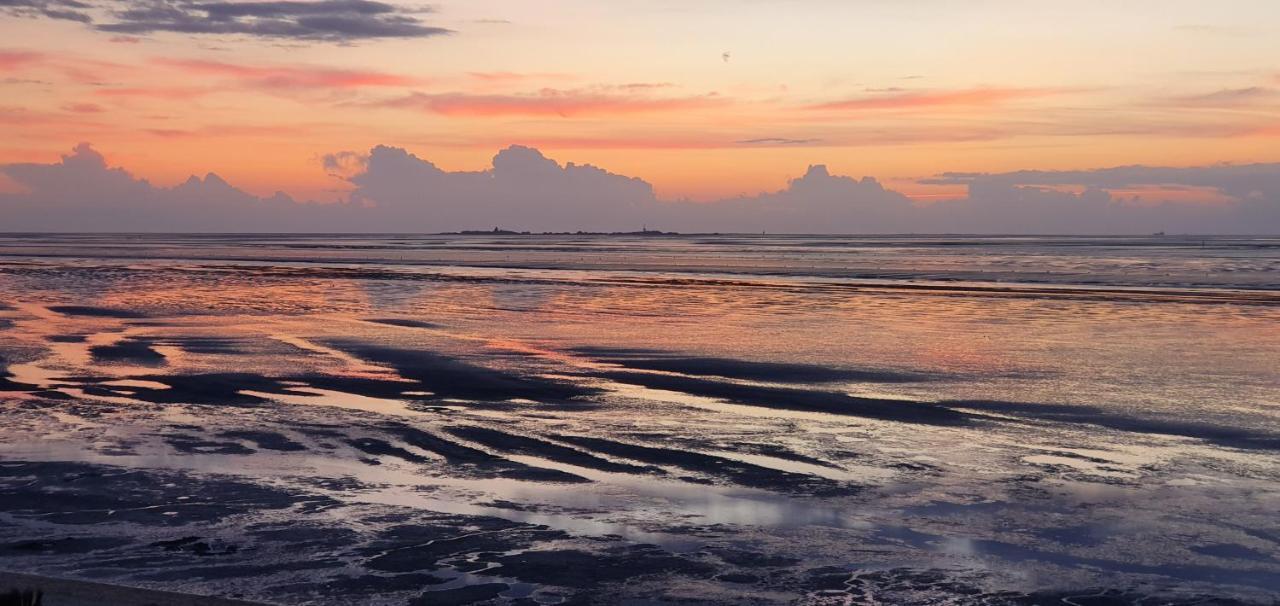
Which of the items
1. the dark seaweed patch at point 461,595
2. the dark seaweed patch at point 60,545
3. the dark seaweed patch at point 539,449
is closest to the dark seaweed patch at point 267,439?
the dark seaweed patch at point 539,449

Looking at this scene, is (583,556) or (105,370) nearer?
(583,556)

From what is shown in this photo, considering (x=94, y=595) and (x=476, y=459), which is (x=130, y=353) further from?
(x=94, y=595)

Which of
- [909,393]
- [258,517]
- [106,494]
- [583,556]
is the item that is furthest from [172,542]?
[909,393]

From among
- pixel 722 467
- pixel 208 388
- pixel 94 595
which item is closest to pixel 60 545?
pixel 94 595

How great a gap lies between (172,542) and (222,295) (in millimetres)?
35597

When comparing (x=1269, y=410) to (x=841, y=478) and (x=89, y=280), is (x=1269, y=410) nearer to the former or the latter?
(x=841, y=478)

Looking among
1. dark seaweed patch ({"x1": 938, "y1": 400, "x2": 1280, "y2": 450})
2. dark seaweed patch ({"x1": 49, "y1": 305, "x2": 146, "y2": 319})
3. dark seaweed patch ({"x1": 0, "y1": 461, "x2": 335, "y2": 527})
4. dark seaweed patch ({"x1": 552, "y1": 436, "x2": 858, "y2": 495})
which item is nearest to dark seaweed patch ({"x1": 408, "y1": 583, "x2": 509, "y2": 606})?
dark seaweed patch ({"x1": 0, "y1": 461, "x2": 335, "y2": 527})

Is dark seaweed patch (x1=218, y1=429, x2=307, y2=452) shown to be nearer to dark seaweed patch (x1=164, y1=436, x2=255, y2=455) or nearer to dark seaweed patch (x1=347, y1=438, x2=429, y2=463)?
dark seaweed patch (x1=164, y1=436, x2=255, y2=455)

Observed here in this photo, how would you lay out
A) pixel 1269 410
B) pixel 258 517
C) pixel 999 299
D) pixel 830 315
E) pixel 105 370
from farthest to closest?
pixel 999 299 < pixel 830 315 < pixel 105 370 < pixel 1269 410 < pixel 258 517

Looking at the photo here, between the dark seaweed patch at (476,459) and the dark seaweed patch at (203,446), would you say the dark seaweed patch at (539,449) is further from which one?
the dark seaweed patch at (203,446)

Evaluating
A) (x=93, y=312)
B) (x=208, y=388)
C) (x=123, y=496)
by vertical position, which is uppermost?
(x=123, y=496)

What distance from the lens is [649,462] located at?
1229cm

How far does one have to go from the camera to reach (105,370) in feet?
65.6

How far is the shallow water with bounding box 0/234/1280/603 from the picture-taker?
836cm
